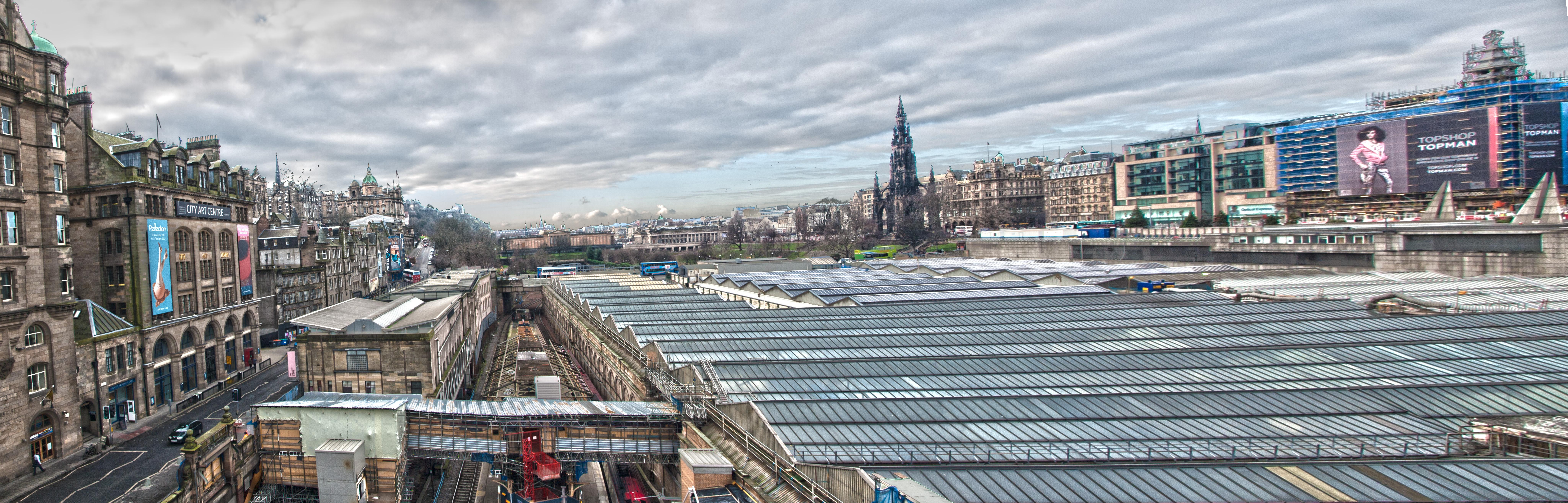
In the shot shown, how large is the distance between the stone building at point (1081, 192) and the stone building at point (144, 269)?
432 ft

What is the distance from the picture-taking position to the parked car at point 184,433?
34.2 meters

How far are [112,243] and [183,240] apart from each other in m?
4.05

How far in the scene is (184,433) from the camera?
34.3m

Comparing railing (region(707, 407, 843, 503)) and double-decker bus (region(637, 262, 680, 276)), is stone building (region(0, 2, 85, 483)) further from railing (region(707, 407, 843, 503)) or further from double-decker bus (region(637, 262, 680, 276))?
double-decker bus (region(637, 262, 680, 276))

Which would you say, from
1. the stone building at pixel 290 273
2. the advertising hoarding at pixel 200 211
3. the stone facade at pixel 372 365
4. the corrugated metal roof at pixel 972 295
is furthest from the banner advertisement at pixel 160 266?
the corrugated metal roof at pixel 972 295

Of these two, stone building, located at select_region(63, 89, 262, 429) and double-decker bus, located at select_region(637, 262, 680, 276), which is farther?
double-decker bus, located at select_region(637, 262, 680, 276)

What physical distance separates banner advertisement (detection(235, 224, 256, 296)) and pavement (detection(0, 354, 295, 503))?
15.5m

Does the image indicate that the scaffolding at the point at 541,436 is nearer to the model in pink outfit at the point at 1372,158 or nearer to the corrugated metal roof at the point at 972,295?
the corrugated metal roof at the point at 972,295

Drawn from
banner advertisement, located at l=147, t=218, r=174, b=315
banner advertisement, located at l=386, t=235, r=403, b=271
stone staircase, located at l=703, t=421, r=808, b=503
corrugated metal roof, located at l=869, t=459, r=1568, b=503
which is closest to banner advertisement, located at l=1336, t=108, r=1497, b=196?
corrugated metal roof, located at l=869, t=459, r=1568, b=503

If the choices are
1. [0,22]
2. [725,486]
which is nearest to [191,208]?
[0,22]

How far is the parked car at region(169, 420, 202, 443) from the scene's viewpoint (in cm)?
3416

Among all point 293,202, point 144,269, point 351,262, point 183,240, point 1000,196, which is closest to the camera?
point 144,269

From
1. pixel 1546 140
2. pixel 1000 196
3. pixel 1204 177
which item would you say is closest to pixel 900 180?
pixel 1000 196

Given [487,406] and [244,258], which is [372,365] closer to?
[487,406]
